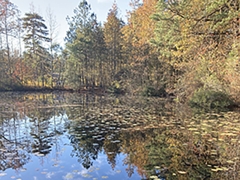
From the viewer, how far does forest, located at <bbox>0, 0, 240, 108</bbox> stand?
11.6m

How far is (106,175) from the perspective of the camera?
11.1 feet

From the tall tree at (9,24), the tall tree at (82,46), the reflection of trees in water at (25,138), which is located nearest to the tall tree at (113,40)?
the tall tree at (82,46)

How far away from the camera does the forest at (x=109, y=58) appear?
38.0 ft

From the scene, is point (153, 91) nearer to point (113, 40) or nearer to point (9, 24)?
point (113, 40)

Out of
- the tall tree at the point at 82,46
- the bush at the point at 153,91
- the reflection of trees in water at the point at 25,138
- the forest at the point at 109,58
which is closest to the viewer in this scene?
the reflection of trees in water at the point at 25,138

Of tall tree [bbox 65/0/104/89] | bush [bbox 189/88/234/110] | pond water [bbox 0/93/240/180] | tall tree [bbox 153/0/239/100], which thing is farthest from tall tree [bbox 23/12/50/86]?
bush [bbox 189/88/234/110]

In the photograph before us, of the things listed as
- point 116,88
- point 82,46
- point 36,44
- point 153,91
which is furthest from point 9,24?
point 153,91

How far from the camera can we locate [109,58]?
25234 millimetres

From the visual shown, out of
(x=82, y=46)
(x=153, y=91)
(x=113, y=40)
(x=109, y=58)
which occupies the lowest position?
(x=153, y=91)

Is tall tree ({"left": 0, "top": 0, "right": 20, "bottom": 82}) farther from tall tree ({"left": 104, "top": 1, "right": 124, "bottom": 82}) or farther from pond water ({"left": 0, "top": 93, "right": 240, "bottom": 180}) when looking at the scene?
pond water ({"left": 0, "top": 93, "right": 240, "bottom": 180})

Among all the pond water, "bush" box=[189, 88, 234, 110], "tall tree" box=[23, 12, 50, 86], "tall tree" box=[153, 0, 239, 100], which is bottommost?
the pond water

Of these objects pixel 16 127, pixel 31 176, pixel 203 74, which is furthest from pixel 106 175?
pixel 203 74

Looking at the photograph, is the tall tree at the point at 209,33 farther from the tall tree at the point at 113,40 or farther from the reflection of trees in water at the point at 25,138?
the tall tree at the point at 113,40

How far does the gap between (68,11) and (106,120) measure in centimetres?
2245
